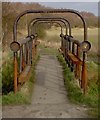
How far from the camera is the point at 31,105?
664 centimetres

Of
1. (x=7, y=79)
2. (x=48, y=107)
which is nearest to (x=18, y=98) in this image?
(x=48, y=107)

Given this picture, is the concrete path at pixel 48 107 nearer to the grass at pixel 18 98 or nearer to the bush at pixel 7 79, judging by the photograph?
the grass at pixel 18 98

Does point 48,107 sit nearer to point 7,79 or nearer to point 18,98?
point 18,98

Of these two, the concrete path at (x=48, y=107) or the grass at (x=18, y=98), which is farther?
the grass at (x=18, y=98)

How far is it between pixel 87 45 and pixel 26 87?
5.58 feet

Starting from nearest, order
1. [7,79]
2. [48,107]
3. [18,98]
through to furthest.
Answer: [48,107] < [18,98] < [7,79]

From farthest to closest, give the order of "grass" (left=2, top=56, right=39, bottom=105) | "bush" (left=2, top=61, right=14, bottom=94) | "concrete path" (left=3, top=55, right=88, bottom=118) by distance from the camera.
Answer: "bush" (left=2, top=61, right=14, bottom=94)
"grass" (left=2, top=56, right=39, bottom=105)
"concrete path" (left=3, top=55, right=88, bottom=118)

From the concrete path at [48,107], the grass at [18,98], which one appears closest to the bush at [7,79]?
the concrete path at [48,107]

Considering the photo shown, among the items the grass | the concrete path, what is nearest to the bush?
the concrete path

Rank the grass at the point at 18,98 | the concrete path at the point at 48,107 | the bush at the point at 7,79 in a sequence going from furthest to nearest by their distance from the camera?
the bush at the point at 7,79 → the grass at the point at 18,98 → the concrete path at the point at 48,107

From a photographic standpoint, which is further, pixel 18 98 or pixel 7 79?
pixel 7 79

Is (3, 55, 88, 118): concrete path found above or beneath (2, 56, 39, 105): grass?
beneath

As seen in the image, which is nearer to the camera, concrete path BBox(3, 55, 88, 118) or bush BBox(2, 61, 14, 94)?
concrete path BBox(3, 55, 88, 118)

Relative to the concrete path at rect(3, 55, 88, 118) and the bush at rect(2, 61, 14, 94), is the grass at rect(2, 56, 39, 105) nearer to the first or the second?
the concrete path at rect(3, 55, 88, 118)
